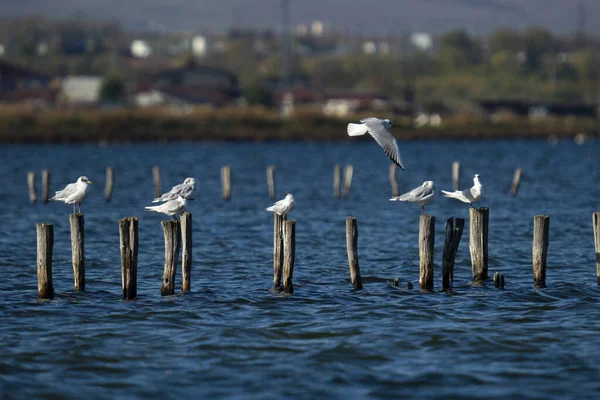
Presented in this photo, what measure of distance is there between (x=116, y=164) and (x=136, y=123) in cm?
2992

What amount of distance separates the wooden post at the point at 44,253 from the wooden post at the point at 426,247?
5.76m

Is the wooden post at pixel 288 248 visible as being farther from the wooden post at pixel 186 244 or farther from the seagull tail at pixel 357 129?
the seagull tail at pixel 357 129

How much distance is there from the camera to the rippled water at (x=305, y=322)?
1200cm

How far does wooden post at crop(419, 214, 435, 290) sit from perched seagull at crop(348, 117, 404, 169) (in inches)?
44.6

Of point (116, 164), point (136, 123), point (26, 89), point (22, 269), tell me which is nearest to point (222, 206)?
point (22, 269)

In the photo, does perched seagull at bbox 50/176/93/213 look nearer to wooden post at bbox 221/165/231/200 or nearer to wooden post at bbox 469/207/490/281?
wooden post at bbox 469/207/490/281

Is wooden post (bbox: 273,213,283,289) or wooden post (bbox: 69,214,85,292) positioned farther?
wooden post (bbox: 273,213,283,289)

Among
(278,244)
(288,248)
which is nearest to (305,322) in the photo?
(288,248)

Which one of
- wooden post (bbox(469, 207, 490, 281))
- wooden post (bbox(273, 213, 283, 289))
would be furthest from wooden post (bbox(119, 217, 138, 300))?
wooden post (bbox(469, 207, 490, 281))

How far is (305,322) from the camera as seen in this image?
14836mm

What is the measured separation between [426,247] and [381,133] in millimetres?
2515

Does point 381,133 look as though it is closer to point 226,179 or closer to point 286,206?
point 286,206

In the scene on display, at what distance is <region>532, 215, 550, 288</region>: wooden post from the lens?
53.4ft

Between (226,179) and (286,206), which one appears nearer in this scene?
(286,206)
